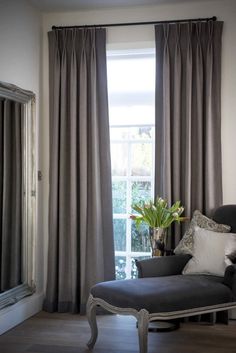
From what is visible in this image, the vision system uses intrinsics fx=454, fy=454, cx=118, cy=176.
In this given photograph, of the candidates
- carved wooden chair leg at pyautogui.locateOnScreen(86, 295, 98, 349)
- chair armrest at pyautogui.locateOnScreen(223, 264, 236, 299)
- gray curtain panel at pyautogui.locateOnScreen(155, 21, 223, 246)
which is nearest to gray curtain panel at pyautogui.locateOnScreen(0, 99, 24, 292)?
carved wooden chair leg at pyautogui.locateOnScreen(86, 295, 98, 349)

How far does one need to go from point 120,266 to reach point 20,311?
1.03m

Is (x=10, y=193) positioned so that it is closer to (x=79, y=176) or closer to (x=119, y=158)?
(x=79, y=176)

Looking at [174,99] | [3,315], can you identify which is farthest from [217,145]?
[3,315]

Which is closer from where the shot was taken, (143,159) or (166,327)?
(166,327)

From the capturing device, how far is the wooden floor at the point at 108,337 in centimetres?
308

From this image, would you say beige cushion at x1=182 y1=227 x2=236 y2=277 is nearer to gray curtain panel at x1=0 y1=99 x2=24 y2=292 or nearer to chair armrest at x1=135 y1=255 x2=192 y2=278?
chair armrest at x1=135 y1=255 x2=192 y2=278

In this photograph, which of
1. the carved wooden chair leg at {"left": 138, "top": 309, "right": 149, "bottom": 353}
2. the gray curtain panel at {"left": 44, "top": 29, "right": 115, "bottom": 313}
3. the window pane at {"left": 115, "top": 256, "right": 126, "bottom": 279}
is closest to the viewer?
the carved wooden chair leg at {"left": 138, "top": 309, "right": 149, "bottom": 353}

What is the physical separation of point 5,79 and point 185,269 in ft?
6.50

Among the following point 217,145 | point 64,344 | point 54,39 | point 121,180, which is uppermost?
point 54,39

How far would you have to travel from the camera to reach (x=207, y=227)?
3.52 m

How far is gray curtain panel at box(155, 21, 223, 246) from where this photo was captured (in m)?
3.79

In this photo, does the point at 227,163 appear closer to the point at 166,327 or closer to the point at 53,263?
the point at 166,327

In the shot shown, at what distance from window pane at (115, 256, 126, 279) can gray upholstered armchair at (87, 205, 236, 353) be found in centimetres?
96

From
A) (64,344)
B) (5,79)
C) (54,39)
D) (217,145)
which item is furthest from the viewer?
(54,39)
